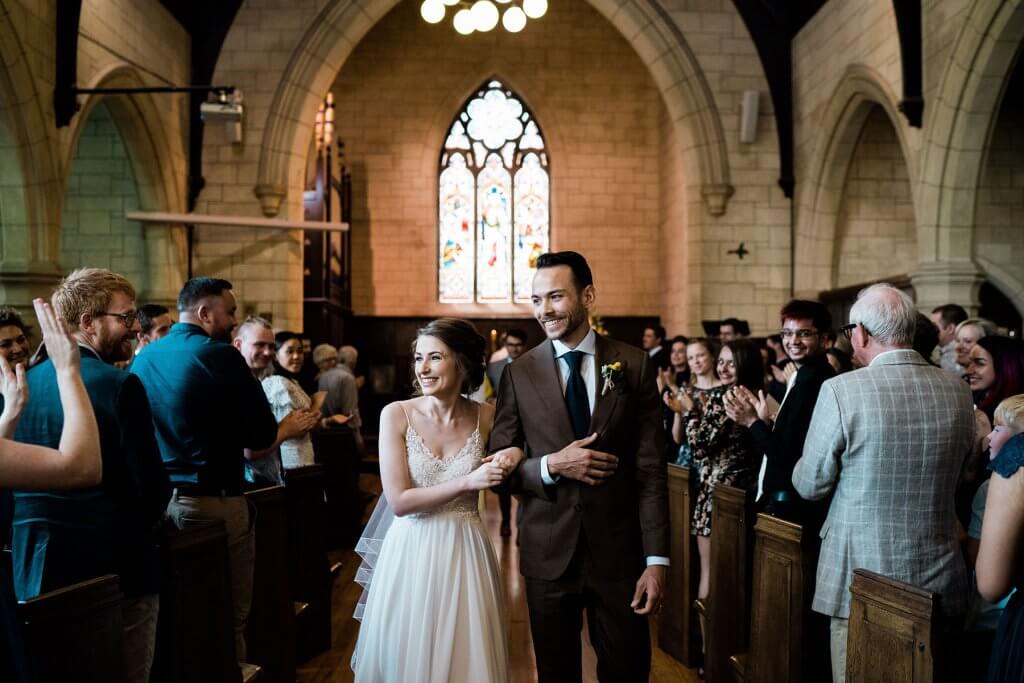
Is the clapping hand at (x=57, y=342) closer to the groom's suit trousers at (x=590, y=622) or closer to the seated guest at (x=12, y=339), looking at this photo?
the groom's suit trousers at (x=590, y=622)

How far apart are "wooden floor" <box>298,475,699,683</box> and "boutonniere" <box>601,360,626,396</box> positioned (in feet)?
7.12

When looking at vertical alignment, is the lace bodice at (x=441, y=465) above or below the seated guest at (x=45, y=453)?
below

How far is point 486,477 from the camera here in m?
2.41

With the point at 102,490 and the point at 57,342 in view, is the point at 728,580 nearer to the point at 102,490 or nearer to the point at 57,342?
the point at 102,490

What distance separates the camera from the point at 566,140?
15.1 metres

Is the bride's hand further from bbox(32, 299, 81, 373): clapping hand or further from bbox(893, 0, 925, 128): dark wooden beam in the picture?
bbox(893, 0, 925, 128): dark wooden beam

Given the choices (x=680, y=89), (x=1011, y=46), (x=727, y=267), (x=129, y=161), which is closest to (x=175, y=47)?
(x=129, y=161)

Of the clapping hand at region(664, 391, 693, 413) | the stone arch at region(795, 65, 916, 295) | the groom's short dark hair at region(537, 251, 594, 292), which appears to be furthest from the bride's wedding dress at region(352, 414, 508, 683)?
the stone arch at region(795, 65, 916, 295)

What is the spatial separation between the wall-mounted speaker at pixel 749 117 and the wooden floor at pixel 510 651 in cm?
587

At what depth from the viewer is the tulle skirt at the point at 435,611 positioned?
101 inches

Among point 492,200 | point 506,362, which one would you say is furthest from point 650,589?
point 492,200

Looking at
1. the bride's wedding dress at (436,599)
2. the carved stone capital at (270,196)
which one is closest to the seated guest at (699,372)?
the bride's wedding dress at (436,599)

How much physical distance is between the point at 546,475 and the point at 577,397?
0.77 feet

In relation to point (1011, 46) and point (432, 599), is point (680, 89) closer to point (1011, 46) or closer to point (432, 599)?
point (1011, 46)
